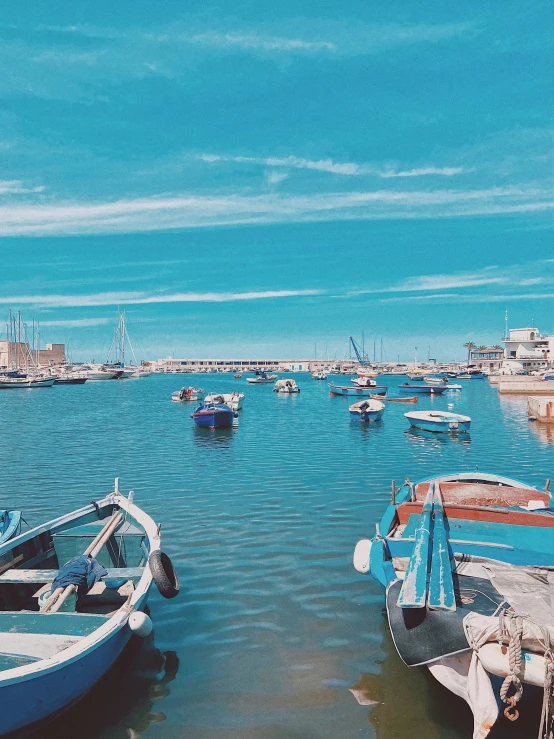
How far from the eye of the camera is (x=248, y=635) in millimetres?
10078

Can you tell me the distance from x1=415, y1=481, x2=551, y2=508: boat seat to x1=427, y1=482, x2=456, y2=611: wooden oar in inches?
123

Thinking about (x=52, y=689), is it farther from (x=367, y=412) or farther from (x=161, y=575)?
(x=367, y=412)

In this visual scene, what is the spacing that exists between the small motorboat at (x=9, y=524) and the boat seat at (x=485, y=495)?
965 cm

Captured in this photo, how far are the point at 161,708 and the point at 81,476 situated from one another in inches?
727

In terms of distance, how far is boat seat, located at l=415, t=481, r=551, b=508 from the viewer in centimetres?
1348

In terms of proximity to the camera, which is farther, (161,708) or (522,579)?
(522,579)

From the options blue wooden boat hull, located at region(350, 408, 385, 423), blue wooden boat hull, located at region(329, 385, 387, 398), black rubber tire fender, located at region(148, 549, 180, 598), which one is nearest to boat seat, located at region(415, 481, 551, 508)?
black rubber tire fender, located at region(148, 549, 180, 598)

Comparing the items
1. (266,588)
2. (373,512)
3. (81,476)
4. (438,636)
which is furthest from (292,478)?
(438,636)

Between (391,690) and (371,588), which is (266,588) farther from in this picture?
(391,690)

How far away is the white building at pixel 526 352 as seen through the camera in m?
135

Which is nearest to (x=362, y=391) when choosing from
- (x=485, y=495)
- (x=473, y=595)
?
(x=485, y=495)

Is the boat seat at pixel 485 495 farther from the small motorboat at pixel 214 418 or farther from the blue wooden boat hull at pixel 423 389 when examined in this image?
the blue wooden boat hull at pixel 423 389

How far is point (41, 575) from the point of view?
9.66 metres

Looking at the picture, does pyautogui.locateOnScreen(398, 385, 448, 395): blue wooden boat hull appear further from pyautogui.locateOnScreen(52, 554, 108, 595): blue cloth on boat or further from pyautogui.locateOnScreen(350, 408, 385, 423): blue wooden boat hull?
pyautogui.locateOnScreen(52, 554, 108, 595): blue cloth on boat
